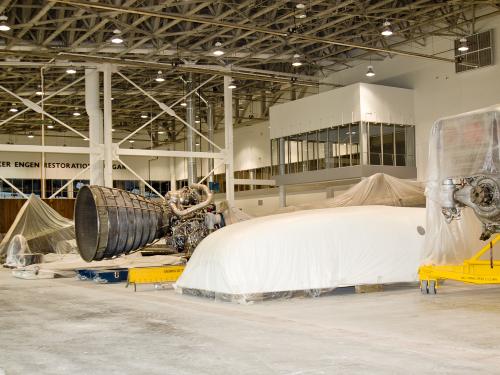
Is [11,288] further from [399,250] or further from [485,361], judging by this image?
[485,361]

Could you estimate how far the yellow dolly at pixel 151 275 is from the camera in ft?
44.9

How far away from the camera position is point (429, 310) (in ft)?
31.5

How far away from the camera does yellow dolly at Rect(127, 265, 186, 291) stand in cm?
1367

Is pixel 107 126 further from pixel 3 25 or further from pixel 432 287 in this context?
pixel 432 287

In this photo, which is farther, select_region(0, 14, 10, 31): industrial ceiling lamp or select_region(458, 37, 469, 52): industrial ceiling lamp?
select_region(458, 37, 469, 52): industrial ceiling lamp

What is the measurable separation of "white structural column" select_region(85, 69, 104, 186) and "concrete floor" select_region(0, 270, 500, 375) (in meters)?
17.1

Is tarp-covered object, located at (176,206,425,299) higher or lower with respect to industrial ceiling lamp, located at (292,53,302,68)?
lower

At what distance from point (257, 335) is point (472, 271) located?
4611 mm

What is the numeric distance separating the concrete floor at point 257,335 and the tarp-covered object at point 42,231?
11.9m

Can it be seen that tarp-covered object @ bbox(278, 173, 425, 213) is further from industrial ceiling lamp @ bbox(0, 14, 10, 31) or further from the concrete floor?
industrial ceiling lamp @ bbox(0, 14, 10, 31)

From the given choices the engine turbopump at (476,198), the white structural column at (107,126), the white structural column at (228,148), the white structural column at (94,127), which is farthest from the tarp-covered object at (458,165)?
the white structural column at (228,148)

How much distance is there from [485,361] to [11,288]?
11.7 meters

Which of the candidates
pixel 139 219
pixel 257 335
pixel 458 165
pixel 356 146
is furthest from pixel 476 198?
pixel 356 146

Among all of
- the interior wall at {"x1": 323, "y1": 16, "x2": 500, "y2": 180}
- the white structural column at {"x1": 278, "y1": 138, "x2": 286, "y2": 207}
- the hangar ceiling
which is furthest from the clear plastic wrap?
the interior wall at {"x1": 323, "y1": 16, "x2": 500, "y2": 180}
